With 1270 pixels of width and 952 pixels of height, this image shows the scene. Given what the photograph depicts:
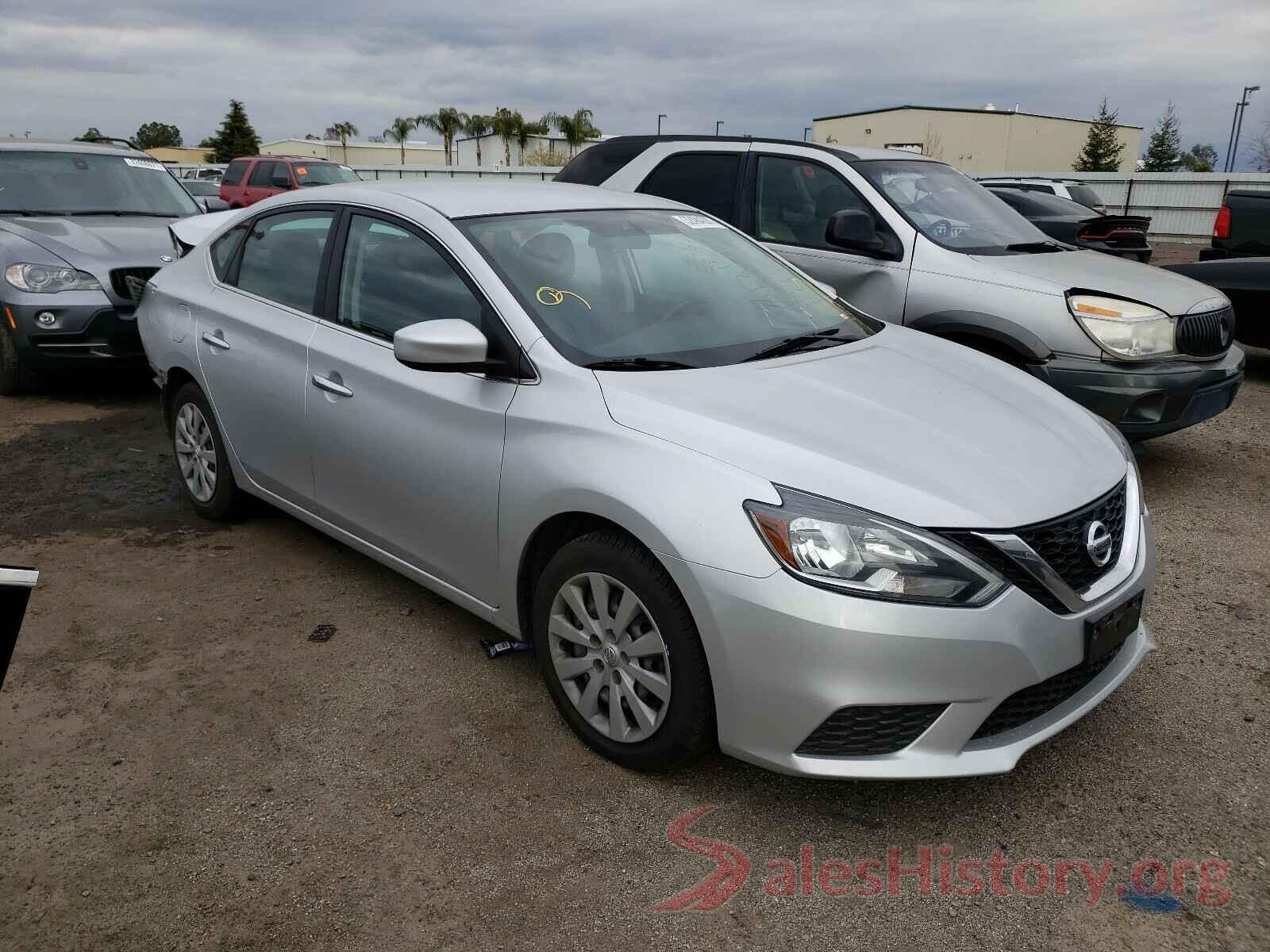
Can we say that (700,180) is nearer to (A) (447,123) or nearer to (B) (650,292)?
(B) (650,292)

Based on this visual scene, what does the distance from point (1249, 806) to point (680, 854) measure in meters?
1.61

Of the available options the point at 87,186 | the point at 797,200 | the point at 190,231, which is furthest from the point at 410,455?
the point at 87,186

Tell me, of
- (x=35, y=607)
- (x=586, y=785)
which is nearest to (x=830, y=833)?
(x=586, y=785)

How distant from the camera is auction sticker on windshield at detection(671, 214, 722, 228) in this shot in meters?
4.18

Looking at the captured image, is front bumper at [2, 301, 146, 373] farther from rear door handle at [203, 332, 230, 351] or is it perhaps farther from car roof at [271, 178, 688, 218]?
car roof at [271, 178, 688, 218]

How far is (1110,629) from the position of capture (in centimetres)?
274

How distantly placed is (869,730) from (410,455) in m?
1.79

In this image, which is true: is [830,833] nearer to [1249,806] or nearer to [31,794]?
[1249,806]

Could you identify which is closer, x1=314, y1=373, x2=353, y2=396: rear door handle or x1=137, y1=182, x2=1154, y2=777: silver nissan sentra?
x1=137, y1=182, x2=1154, y2=777: silver nissan sentra

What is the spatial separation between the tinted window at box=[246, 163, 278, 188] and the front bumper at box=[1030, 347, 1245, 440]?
19168 millimetres

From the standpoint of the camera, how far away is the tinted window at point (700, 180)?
636cm

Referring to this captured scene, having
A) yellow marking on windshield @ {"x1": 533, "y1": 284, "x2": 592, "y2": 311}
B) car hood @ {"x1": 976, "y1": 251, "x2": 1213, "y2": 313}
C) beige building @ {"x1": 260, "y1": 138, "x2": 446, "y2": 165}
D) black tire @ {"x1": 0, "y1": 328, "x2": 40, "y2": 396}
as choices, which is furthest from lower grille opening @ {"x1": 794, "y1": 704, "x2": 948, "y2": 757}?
beige building @ {"x1": 260, "y1": 138, "x2": 446, "y2": 165}

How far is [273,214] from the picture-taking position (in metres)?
4.54

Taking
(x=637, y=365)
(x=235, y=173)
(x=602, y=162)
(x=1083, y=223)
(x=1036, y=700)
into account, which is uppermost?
(x=235, y=173)
